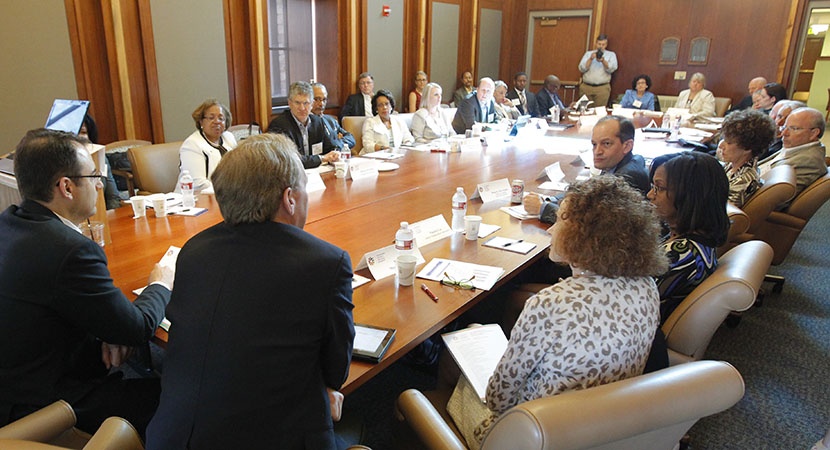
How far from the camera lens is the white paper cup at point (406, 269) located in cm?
184

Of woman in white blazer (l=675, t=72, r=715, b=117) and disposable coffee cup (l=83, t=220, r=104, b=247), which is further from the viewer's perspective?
woman in white blazer (l=675, t=72, r=715, b=117)

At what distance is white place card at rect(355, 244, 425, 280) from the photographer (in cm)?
194

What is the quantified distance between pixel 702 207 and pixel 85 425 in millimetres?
2079

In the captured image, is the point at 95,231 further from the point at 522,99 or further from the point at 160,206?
the point at 522,99

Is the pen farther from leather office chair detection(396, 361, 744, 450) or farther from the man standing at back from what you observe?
the man standing at back

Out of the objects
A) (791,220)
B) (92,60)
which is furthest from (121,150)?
(791,220)

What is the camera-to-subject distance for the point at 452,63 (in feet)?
29.5

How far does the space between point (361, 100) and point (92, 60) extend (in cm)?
311

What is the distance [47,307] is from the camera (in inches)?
53.4

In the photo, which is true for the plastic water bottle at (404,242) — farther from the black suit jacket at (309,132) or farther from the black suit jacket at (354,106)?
the black suit jacket at (354,106)

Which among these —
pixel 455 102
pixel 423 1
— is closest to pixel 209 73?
pixel 423 1

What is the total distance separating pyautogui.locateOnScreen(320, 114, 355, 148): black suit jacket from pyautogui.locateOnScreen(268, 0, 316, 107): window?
78.4 inches

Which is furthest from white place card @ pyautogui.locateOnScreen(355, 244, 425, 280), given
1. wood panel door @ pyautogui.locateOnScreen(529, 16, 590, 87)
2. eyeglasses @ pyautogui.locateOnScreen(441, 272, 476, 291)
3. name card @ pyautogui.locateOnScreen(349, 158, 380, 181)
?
wood panel door @ pyautogui.locateOnScreen(529, 16, 590, 87)

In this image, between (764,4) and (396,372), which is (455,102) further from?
(396,372)
